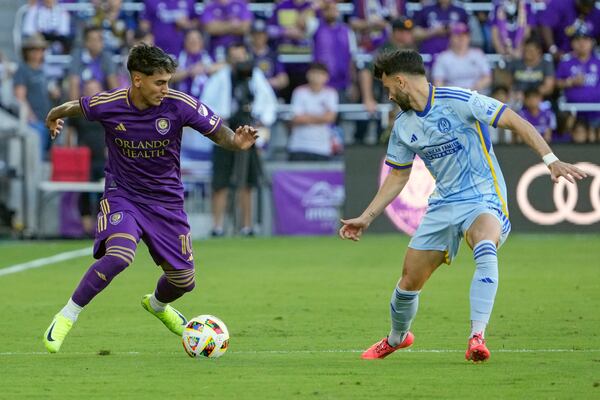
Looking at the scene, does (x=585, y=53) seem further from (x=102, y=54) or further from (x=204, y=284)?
(x=204, y=284)

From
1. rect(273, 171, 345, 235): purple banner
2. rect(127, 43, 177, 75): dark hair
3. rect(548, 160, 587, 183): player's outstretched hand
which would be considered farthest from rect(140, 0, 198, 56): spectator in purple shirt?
rect(548, 160, 587, 183): player's outstretched hand

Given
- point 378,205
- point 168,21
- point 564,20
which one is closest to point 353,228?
point 378,205

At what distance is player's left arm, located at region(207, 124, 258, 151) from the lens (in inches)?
354

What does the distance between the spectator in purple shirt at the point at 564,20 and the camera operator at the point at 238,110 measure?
17.3 ft

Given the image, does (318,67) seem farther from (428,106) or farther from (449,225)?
(449,225)

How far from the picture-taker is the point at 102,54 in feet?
71.2

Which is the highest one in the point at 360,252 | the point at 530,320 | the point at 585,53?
the point at 585,53

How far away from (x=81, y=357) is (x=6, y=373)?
86 centimetres

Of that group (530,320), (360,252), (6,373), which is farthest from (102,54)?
(6,373)

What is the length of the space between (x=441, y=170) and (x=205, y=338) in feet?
6.31

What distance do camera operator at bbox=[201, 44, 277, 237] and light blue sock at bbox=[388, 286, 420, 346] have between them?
11.6 meters

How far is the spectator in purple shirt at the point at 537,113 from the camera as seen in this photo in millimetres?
20656

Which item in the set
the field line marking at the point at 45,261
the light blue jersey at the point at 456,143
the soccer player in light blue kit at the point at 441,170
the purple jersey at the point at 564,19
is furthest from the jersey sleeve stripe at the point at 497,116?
the purple jersey at the point at 564,19

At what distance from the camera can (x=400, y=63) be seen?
339 inches
